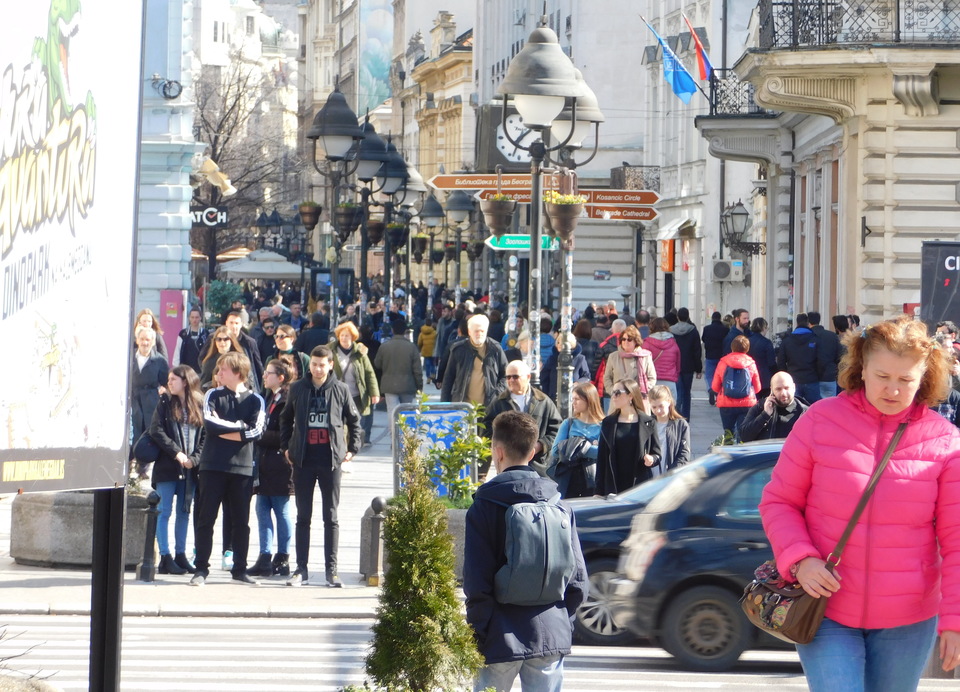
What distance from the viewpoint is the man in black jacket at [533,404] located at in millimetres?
14336

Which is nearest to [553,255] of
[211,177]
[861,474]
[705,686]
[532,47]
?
[211,177]

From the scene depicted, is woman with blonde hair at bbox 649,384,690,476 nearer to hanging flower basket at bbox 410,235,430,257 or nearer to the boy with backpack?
the boy with backpack

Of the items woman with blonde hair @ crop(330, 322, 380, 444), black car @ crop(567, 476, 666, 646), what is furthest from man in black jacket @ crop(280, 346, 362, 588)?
woman with blonde hair @ crop(330, 322, 380, 444)

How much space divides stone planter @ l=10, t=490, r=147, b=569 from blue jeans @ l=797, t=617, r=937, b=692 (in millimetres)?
8914

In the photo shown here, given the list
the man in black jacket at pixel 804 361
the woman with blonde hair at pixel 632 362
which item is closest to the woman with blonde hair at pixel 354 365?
the woman with blonde hair at pixel 632 362

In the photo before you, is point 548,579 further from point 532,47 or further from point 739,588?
point 532,47

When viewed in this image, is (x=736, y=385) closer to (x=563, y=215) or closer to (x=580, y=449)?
(x=563, y=215)

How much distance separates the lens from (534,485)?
6.61 m

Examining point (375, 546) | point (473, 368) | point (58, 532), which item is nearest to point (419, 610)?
point (375, 546)

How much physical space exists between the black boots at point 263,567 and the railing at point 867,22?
46.1ft

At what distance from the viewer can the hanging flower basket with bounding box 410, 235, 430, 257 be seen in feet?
173

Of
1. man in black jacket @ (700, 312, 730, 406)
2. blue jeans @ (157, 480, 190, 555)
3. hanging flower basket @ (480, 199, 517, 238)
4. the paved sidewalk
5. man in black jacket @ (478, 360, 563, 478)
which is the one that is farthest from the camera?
man in black jacket @ (700, 312, 730, 406)

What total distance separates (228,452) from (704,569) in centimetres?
425

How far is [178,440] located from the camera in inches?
518
